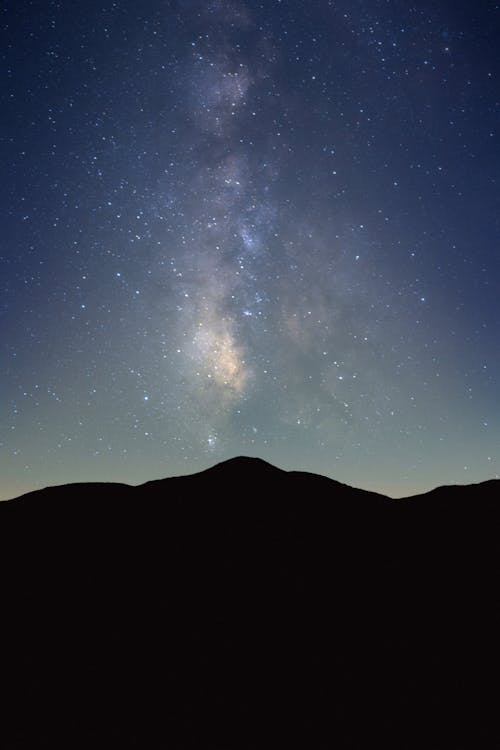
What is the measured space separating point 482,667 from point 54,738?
395 inches

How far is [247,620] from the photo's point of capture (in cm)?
1388

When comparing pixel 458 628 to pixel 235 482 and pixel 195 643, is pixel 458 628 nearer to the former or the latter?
pixel 195 643

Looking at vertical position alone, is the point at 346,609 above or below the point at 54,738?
above

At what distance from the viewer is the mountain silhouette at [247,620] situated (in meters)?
10.2

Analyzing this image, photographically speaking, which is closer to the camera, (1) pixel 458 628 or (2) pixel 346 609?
(1) pixel 458 628

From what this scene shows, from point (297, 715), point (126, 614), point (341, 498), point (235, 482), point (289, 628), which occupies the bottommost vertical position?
point (297, 715)

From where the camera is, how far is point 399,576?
1590cm

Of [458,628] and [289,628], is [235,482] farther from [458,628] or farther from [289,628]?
[458,628]

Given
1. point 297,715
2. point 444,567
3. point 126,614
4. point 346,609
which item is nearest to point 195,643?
point 126,614

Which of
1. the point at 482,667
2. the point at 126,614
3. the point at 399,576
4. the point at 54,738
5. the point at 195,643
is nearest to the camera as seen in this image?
the point at 54,738

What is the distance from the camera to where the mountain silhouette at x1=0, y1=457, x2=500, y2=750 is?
33.3 feet

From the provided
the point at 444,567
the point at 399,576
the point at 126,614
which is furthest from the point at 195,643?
the point at 444,567

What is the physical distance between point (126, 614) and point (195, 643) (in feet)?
8.26

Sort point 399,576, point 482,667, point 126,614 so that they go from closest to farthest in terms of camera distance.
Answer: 1. point 482,667
2. point 126,614
3. point 399,576
